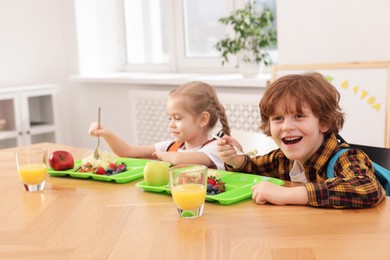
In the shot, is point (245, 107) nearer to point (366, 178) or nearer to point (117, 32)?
point (117, 32)

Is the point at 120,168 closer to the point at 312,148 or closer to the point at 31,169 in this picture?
the point at 31,169

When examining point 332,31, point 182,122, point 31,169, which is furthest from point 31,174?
point 332,31

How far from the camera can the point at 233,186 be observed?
169 centimetres

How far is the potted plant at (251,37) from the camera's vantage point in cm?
362

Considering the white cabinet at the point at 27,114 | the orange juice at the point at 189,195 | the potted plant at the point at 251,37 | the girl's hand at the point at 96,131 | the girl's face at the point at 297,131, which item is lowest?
the white cabinet at the point at 27,114

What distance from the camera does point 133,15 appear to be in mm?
4883

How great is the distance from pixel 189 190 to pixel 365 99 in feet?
5.64

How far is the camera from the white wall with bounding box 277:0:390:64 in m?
2.95

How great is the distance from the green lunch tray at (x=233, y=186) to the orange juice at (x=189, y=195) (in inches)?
4.7

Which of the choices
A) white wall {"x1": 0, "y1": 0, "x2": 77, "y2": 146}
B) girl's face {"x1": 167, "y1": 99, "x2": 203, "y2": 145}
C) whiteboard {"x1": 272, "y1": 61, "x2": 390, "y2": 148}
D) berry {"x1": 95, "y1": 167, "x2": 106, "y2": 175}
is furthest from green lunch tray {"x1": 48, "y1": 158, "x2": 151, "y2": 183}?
white wall {"x1": 0, "y1": 0, "x2": 77, "y2": 146}

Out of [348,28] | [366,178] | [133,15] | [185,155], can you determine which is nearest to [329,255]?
[366,178]

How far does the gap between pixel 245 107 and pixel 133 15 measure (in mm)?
1678

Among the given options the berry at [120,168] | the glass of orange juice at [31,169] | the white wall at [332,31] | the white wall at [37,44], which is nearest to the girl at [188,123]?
the berry at [120,168]

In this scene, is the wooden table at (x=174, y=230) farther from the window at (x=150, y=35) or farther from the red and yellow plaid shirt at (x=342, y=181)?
the window at (x=150, y=35)
